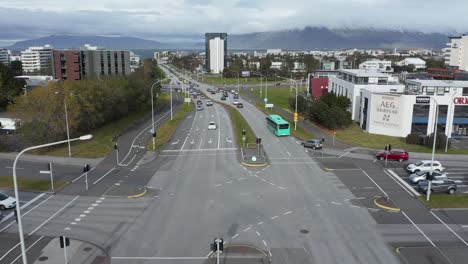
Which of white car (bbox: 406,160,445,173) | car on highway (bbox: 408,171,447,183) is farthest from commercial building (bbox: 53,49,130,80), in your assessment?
car on highway (bbox: 408,171,447,183)

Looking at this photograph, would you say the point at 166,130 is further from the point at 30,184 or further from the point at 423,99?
the point at 423,99

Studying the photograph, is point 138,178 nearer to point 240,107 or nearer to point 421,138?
point 421,138

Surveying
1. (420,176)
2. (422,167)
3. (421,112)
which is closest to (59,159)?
(420,176)

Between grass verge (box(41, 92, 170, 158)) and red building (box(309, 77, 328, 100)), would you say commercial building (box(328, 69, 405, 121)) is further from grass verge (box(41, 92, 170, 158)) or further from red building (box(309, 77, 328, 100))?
grass verge (box(41, 92, 170, 158))

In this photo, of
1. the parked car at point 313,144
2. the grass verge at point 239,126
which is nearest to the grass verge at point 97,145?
the grass verge at point 239,126

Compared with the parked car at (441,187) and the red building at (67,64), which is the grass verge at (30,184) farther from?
the red building at (67,64)

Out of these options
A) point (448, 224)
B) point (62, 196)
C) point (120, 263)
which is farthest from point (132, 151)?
point (448, 224)
